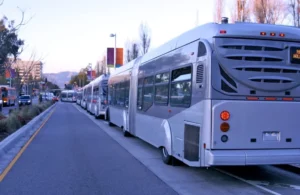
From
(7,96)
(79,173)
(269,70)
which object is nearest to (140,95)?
(79,173)

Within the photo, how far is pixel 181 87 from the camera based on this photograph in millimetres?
8938

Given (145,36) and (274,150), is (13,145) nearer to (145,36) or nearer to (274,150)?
(274,150)

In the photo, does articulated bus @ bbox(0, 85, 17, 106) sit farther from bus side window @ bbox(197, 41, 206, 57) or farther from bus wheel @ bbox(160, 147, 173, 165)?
bus side window @ bbox(197, 41, 206, 57)

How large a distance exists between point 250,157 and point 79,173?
13.1 feet

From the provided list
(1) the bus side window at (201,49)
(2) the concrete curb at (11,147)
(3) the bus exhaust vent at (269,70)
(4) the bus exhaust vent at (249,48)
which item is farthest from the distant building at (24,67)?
(3) the bus exhaust vent at (269,70)

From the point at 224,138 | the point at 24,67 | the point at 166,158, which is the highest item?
the point at 24,67

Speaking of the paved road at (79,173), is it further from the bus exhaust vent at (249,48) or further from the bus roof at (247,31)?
the bus roof at (247,31)

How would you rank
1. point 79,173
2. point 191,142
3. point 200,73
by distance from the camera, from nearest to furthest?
1. point 200,73
2. point 191,142
3. point 79,173

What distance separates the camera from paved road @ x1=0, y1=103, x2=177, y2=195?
7.61 meters

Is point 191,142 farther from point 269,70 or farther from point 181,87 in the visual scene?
point 269,70

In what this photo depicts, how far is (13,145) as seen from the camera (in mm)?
13469

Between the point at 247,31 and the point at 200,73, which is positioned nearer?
the point at 247,31

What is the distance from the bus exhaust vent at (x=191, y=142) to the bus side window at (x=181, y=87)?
0.57 m

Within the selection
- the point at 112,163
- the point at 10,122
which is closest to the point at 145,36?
the point at 10,122
